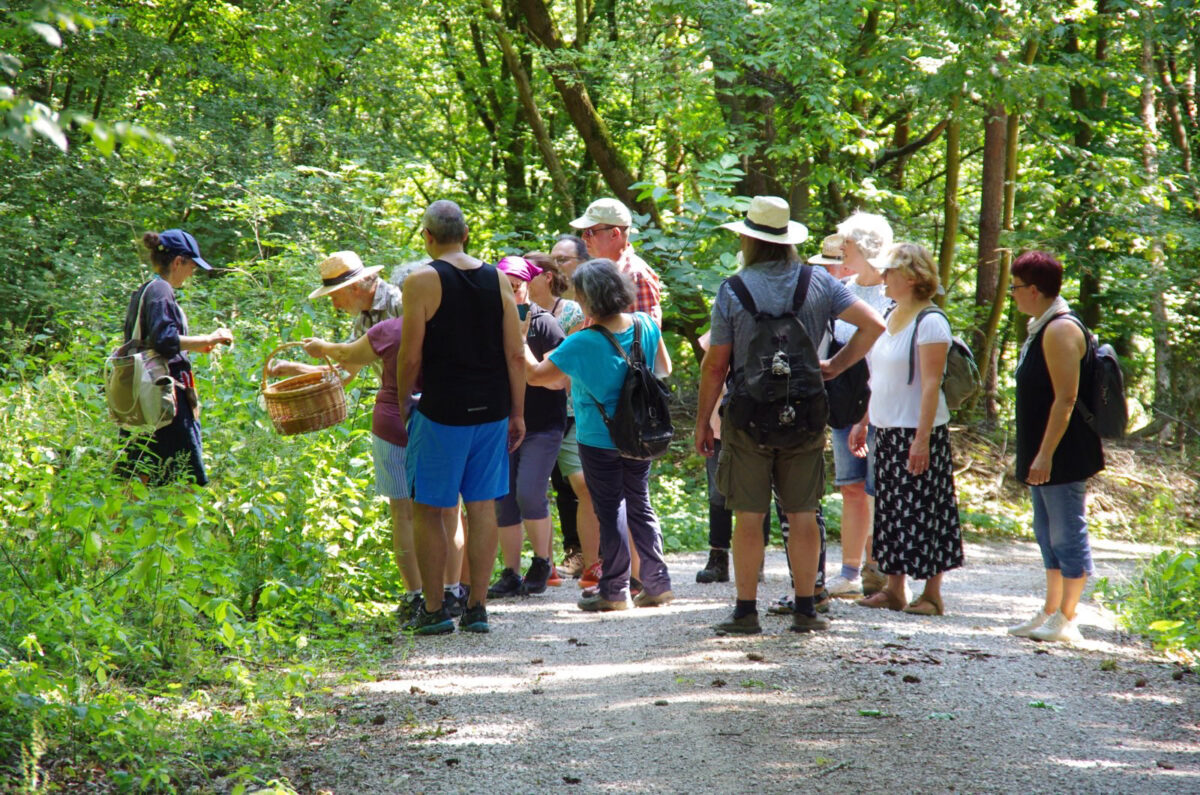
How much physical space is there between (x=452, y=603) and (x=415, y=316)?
1.63m

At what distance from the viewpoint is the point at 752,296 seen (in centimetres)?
519

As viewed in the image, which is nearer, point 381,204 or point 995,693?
point 995,693

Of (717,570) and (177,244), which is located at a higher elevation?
(177,244)

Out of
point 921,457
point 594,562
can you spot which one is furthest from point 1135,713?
point 594,562

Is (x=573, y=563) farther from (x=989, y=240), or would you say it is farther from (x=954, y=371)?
(x=989, y=240)

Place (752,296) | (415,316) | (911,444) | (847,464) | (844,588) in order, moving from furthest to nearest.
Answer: (844,588), (847,464), (911,444), (415,316), (752,296)

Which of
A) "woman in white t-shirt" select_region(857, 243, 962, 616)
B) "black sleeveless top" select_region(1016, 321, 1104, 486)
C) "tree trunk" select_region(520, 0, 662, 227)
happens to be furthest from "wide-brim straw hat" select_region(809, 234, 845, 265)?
"tree trunk" select_region(520, 0, 662, 227)

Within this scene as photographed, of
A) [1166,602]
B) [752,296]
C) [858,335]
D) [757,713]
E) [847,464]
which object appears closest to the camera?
[757,713]

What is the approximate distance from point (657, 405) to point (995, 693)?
225 centimetres

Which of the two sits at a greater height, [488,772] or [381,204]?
[381,204]

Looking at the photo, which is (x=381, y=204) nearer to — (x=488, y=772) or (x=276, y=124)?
(x=276, y=124)

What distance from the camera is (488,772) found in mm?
3691

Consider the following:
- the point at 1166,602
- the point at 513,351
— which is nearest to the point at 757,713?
the point at 513,351

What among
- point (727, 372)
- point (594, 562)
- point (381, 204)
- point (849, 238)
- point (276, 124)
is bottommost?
point (594, 562)
